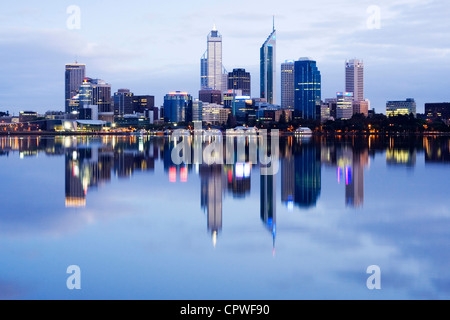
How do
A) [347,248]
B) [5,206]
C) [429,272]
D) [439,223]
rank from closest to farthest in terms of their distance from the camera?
1. [429,272]
2. [347,248]
3. [439,223]
4. [5,206]

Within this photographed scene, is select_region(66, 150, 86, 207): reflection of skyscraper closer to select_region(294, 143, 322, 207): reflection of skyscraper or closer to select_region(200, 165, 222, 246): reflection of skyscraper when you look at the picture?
select_region(200, 165, 222, 246): reflection of skyscraper

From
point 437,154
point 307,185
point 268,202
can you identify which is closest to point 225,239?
point 268,202

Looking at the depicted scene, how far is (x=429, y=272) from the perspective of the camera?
8695mm

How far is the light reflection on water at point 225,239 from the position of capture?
804 centimetres

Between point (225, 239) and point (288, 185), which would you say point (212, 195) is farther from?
point (225, 239)

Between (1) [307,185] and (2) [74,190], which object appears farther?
(1) [307,185]

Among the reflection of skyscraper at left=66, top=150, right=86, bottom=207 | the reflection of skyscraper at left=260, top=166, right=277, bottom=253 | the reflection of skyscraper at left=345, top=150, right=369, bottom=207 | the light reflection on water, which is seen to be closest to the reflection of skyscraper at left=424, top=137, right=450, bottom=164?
the reflection of skyscraper at left=345, top=150, right=369, bottom=207

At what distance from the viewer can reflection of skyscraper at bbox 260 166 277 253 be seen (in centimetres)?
1296

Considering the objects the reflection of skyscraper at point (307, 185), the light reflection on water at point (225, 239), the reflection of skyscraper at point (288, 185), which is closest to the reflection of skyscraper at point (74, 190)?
the light reflection on water at point (225, 239)

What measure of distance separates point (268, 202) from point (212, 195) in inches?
90.9

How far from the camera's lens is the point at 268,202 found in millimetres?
16391

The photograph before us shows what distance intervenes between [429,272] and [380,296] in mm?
1520
